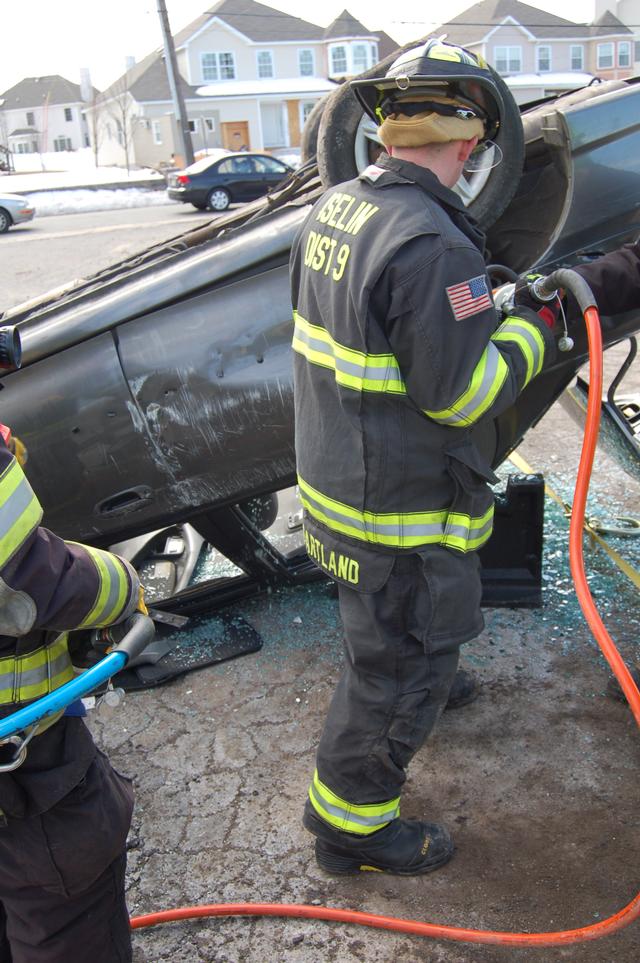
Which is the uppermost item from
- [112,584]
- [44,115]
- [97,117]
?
[44,115]

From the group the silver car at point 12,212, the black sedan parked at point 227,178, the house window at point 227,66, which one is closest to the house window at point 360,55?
the house window at point 227,66

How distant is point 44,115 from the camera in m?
61.3

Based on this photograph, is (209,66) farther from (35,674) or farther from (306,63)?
(35,674)

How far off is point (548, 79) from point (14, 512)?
157ft

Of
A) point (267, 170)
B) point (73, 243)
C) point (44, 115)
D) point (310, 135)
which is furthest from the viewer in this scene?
point (44, 115)

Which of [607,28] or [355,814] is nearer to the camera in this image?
[355,814]

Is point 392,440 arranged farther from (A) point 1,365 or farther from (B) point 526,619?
(B) point 526,619

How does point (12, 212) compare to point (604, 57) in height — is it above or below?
below

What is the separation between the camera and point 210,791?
8.85ft

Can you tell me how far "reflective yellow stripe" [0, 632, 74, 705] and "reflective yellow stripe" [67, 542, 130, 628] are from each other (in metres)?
0.12

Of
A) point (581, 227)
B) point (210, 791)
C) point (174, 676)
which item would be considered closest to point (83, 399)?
point (174, 676)

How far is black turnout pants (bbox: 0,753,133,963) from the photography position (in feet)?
5.87

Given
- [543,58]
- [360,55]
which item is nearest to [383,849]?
[360,55]

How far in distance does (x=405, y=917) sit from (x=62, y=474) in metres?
1.77
